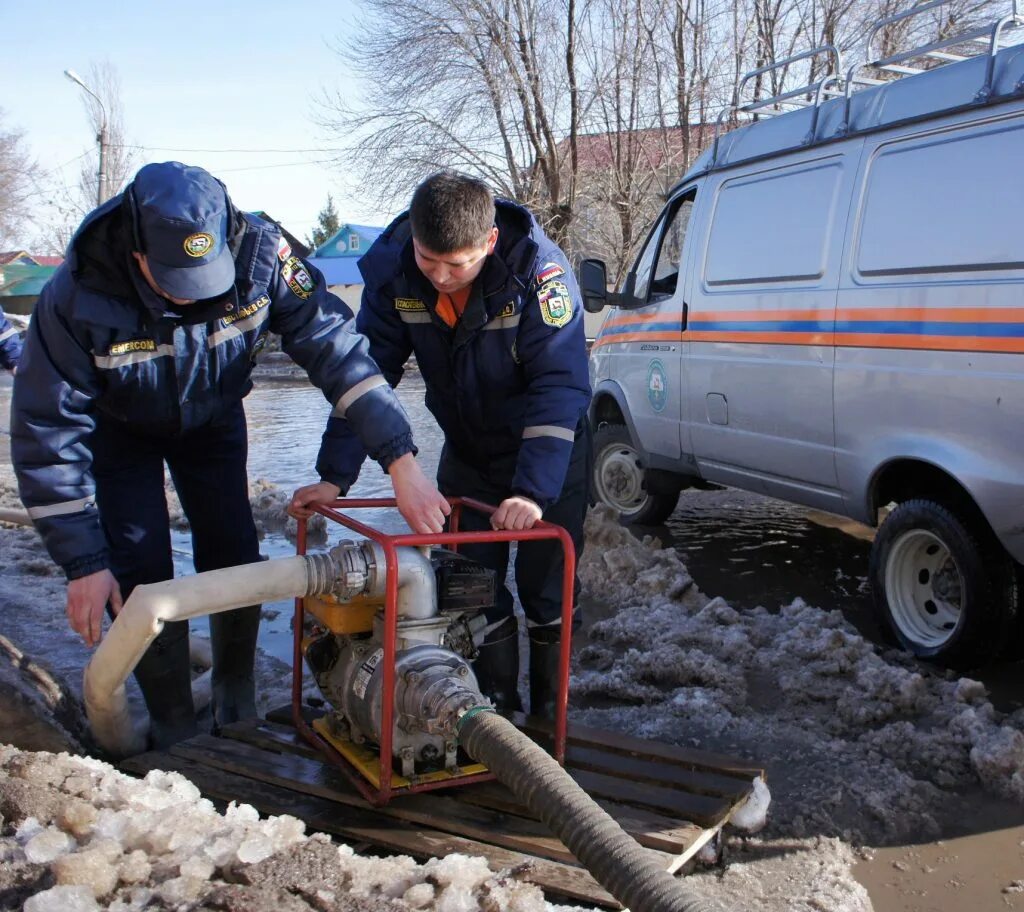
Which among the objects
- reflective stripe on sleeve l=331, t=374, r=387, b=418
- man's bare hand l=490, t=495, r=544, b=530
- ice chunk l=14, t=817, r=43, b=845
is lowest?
ice chunk l=14, t=817, r=43, b=845

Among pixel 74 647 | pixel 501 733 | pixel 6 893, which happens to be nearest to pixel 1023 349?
pixel 501 733

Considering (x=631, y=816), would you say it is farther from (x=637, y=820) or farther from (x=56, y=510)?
(x=56, y=510)

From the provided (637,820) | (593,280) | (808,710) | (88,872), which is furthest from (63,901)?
(593,280)

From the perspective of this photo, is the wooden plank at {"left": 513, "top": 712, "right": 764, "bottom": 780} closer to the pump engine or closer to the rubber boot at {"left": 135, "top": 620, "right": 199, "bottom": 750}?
the pump engine

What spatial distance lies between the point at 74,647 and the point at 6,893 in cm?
298

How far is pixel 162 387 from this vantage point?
311 centimetres

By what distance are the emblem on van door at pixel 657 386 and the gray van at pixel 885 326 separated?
51mm

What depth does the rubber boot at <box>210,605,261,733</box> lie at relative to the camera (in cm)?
380

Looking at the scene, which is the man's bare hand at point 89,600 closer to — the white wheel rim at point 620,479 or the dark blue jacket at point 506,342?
the dark blue jacket at point 506,342

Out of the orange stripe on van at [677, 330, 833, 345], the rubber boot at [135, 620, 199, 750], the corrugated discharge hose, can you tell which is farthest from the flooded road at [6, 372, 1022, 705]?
the corrugated discharge hose

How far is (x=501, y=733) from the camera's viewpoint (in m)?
2.44

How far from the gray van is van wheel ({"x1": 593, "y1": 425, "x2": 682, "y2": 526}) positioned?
77cm

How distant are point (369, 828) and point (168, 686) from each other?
4.02 feet

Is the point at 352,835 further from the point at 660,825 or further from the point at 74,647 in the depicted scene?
the point at 74,647
